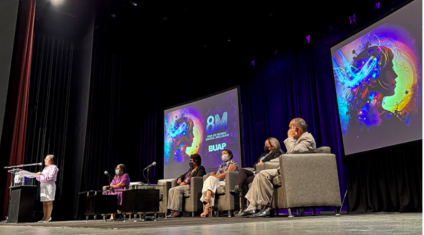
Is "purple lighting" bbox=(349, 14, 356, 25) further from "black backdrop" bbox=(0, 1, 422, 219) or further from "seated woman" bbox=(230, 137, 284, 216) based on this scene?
"seated woman" bbox=(230, 137, 284, 216)

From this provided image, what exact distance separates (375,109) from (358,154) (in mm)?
583

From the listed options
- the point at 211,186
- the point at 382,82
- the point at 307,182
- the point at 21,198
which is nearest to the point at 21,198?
the point at 21,198

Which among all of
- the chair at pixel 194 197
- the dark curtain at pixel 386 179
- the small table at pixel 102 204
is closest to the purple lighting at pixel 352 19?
the dark curtain at pixel 386 179

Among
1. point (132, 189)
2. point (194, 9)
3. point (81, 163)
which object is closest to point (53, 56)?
point (81, 163)

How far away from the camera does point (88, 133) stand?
21.7 ft

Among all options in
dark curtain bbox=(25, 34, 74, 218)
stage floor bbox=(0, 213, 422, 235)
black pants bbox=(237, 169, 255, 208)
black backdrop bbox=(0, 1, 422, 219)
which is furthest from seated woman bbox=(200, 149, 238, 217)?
dark curtain bbox=(25, 34, 74, 218)

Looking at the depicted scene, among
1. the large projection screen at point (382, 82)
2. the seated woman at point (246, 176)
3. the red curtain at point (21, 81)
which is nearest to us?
the large projection screen at point (382, 82)

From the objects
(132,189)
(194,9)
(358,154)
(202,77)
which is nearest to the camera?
(132,189)

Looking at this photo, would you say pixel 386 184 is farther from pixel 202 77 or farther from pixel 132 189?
pixel 202 77

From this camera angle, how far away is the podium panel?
439cm

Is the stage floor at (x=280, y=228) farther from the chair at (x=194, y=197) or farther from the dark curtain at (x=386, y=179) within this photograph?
the chair at (x=194, y=197)

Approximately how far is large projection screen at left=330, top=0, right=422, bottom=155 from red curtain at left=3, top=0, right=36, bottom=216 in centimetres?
476

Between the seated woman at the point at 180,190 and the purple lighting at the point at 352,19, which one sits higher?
the purple lighting at the point at 352,19

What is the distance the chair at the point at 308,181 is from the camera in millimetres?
3016
